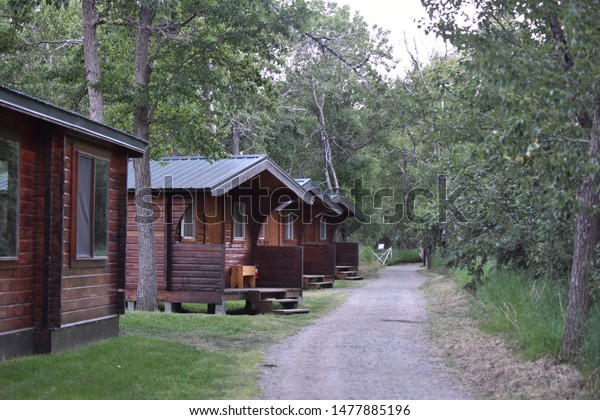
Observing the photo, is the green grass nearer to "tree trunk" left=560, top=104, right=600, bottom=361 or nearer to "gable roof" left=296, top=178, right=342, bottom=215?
"tree trunk" left=560, top=104, right=600, bottom=361

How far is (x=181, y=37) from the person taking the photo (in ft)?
53.6

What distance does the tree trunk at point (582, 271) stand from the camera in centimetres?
865

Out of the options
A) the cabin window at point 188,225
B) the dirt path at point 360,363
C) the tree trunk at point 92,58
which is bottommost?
the dirt path at point 360,363

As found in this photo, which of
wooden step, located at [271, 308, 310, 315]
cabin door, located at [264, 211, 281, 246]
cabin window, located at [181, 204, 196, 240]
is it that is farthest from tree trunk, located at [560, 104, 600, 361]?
cabin door, located at [264, 211, 281, 246]

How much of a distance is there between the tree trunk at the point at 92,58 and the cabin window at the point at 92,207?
14.3ft

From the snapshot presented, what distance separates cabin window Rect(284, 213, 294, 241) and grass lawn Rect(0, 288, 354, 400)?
11145 mm

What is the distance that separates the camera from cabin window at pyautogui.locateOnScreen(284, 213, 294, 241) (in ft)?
83.4

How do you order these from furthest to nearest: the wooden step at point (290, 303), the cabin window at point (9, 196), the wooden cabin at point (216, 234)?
the wooden step at point (290, 303), the wooden cabin at point (216, 234), the cabin window at point (9, 196)

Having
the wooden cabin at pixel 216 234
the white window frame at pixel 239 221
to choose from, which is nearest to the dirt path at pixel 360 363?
the wooden cabin at pixel 216 234

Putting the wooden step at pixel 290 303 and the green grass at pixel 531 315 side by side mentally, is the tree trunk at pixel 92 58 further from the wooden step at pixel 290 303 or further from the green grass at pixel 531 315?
the green grass at pixel 531 315

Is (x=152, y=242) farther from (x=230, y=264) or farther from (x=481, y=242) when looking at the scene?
(x=481, y=242)

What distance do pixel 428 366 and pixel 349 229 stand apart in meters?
30.1
